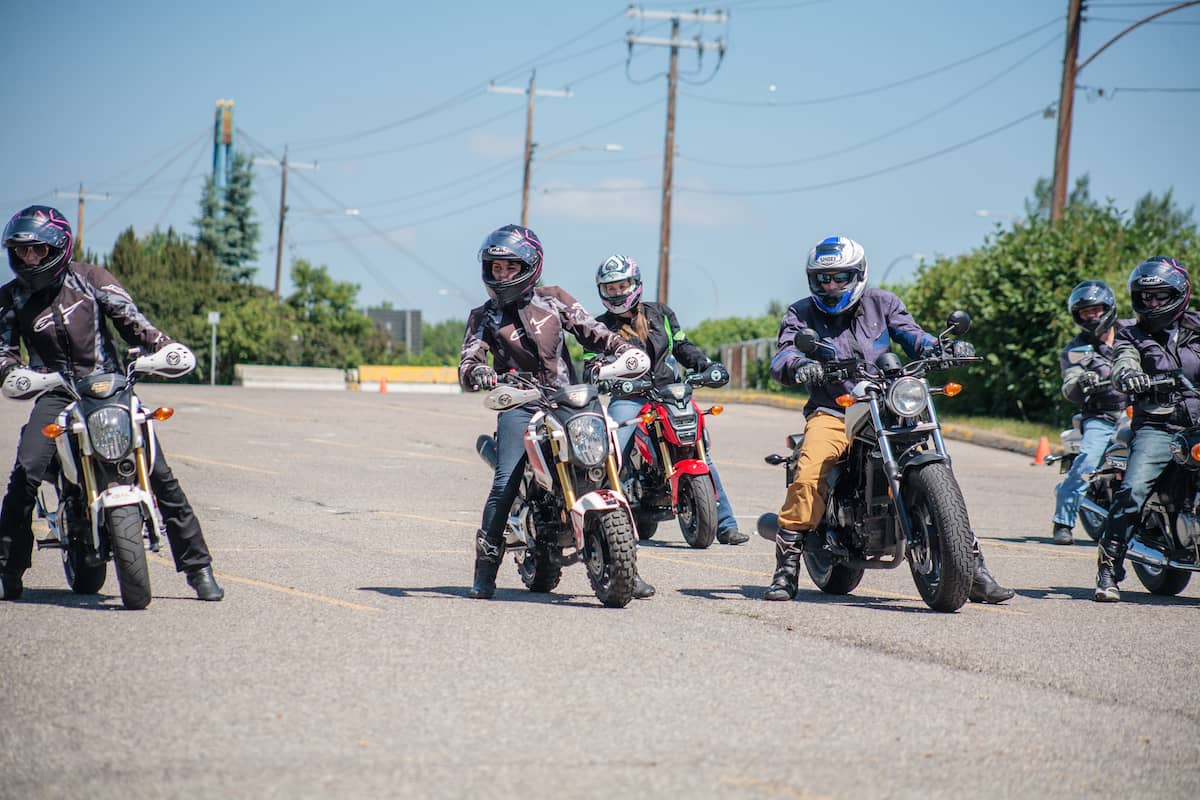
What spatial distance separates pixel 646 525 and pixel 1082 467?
344 centimetres

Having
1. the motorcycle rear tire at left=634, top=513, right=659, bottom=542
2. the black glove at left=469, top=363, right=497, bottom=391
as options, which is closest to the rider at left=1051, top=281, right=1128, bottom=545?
the motorcycle rear tire at left=634, top=513, right=659, bottom=542

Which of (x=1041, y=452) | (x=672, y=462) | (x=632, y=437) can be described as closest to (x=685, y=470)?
(x=672, y=462)

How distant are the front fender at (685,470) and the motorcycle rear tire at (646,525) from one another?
23 centimetres

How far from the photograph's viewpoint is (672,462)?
37.3 ft

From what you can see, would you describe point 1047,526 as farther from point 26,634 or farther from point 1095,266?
point 1095,266

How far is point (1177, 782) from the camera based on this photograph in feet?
15.1

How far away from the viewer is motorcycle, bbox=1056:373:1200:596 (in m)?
8.45

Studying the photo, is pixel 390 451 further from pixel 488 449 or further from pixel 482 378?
pixel 482 378

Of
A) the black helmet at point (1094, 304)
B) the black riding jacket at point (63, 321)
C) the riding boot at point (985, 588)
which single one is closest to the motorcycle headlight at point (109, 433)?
→ the black riding jacket at point (63, 321)

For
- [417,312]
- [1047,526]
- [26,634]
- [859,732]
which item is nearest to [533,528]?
[26,634]

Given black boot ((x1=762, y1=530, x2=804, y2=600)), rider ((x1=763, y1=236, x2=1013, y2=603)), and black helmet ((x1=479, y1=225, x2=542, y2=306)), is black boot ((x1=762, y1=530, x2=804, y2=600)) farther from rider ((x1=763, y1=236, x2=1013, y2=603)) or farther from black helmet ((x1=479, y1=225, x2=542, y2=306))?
black helmet ((x1=479, y1=225, x2=542, y2=306))

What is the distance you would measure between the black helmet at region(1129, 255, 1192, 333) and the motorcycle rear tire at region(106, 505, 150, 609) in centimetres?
549

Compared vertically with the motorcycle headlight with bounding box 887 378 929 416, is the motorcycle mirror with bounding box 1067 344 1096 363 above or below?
above

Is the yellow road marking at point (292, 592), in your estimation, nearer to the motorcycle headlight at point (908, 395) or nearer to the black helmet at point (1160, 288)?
the motorcycle headlight at point (908, 395)
